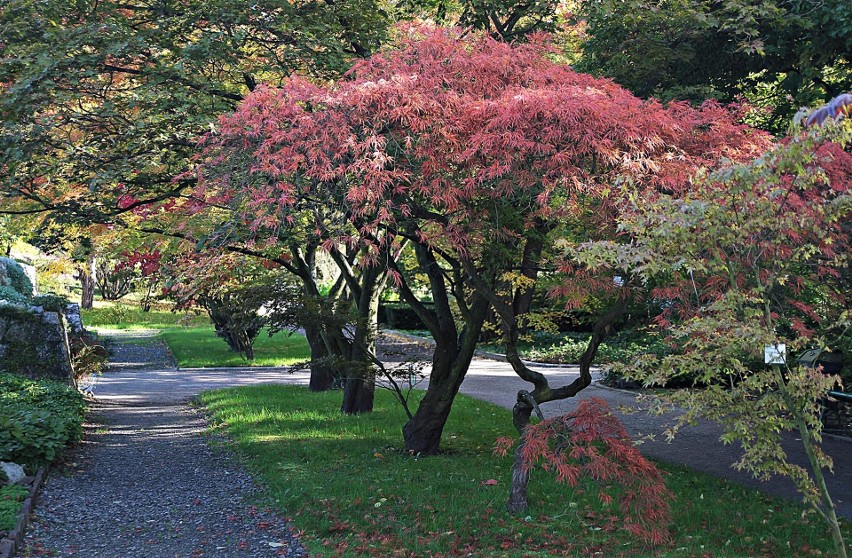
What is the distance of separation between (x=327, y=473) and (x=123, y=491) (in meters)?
1.84

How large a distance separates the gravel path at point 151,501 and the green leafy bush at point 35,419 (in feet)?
1.02

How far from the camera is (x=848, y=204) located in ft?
14.6

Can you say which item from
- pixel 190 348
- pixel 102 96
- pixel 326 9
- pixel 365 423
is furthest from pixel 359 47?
pixel 190 348

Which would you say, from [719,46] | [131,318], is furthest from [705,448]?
[131,318]

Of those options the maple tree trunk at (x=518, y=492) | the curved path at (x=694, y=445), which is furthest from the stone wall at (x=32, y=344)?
the maple tree trunk at (x=518, y=492)

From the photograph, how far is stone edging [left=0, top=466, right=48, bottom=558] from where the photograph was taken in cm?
550

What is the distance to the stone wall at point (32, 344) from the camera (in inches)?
455

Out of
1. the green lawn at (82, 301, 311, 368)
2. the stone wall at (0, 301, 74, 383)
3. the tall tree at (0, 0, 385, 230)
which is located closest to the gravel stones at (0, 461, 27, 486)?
the tall tree at (0, 0, 385, 230)

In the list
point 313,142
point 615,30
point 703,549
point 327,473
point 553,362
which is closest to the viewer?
point 703,549

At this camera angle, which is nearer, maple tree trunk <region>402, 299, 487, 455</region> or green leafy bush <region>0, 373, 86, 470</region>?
green leafy bush <region>0, 373, 86, 470</region>

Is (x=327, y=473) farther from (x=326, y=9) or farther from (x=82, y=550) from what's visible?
(x=326, y=9)

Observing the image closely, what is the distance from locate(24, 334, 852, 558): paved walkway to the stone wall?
0.96 metres

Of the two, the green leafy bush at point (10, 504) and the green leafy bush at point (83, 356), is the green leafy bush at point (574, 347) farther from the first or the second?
the green leafy bush at point (10, 504)

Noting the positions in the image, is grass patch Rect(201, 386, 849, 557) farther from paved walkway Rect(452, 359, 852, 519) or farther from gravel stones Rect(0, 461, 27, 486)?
gravel stones Rect(0, 461, 27, 486)
